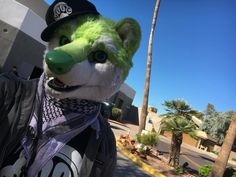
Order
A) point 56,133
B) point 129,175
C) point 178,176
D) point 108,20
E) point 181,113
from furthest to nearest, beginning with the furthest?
point 181,113 → point 178,176 → point 129,175 → point 108,20 → point 56,133

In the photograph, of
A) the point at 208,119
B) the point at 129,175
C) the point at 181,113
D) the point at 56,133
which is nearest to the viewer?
the point at 56,133

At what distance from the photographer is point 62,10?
68.0 inches

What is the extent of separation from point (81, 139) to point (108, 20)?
29.1 inches

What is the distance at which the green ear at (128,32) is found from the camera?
1846mm

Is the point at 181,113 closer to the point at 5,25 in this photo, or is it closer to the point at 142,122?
the point at 142,122

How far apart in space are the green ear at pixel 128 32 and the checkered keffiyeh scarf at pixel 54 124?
0.43 m

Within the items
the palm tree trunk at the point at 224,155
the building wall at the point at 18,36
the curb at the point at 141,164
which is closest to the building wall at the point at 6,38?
the building wall at the point at 18,36

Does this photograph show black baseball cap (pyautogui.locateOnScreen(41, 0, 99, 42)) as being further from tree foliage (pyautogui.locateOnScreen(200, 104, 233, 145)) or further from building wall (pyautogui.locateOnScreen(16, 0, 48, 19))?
tree foliage (pyautogui.locateOnScreen(200, 104, 233, 145))

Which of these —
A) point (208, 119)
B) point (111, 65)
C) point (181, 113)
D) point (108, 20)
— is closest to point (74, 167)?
point (111, 65)

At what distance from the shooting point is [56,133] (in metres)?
1.68

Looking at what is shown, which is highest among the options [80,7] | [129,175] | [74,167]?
[80,7]

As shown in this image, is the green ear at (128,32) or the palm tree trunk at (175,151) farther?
the palm tree trunk at (175,151)

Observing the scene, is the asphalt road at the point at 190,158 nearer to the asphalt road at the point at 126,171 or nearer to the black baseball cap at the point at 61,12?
the asphalt road at the point at 126,171

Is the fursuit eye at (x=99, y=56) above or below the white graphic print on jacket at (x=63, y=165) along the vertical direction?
above
